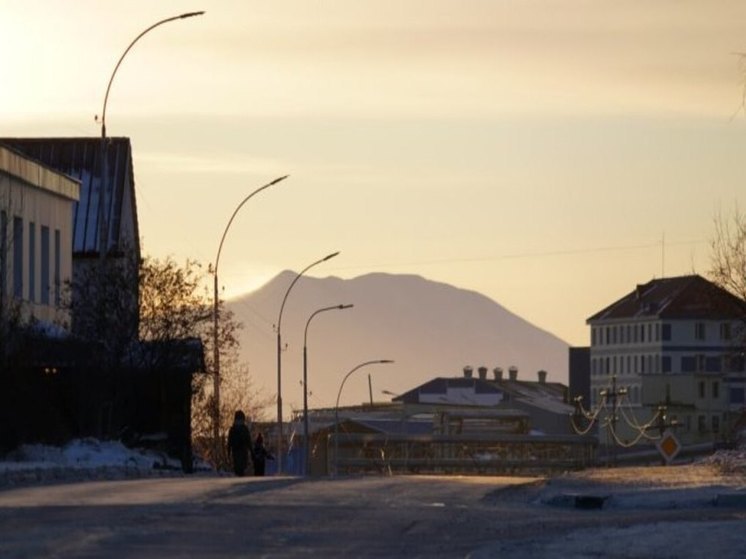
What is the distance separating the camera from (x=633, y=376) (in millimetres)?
199000

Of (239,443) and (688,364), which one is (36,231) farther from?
(688,364)

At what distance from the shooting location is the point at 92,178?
286 ft

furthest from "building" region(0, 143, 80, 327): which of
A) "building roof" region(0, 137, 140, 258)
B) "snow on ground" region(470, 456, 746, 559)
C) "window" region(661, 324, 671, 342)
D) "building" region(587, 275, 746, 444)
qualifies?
"window" region(661, 324, 671, 342)

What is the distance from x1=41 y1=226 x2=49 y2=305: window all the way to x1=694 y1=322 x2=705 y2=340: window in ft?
454

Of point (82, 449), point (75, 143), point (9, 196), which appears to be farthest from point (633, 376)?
point (82, 449)

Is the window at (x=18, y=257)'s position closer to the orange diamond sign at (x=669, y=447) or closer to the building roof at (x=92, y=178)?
the orange diamond sign at (x=669, y=447)

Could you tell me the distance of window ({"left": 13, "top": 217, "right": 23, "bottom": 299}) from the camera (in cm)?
5894

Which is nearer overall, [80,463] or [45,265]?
[80,463]

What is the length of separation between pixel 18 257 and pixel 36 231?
9.28 ft

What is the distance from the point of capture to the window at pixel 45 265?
6344 cm

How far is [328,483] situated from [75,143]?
Result: 59349 mm

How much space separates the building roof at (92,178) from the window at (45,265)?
17.2 meters

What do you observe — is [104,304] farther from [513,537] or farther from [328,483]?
[513,537]

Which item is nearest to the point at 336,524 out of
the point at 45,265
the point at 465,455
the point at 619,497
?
the point at 619,497
